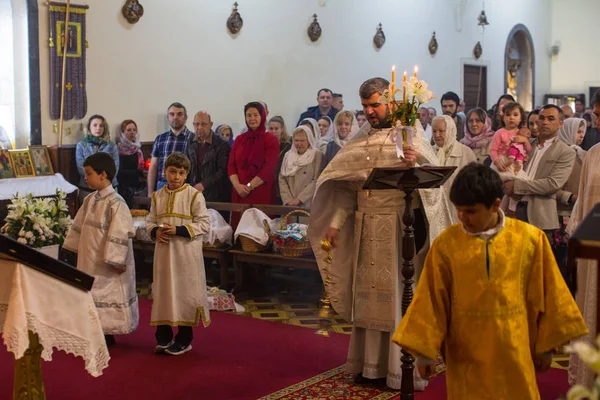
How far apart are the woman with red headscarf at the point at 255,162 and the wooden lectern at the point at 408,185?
435 cm

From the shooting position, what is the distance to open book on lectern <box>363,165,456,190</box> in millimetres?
4312

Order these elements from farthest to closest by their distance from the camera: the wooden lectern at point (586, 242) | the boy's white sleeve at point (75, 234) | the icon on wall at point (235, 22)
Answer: the icon on wall at point (235, 22), the boy's white sleeve at point (75, 234), the wooden lectern at point (586, 242)

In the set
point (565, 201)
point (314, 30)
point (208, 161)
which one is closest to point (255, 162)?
point (208, 161)

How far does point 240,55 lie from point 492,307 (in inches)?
403

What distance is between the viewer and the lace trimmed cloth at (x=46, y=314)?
11.7 feet

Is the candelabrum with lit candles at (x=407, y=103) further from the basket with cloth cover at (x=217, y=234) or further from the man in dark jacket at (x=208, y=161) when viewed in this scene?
the man in dark jacket at (x=208, y=161)

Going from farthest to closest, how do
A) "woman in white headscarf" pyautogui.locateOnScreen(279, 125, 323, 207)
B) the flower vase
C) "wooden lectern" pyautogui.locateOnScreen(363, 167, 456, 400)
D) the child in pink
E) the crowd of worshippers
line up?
"woman in white headscarf" pyautogui.locateOnScreen(279, 125, 323, 207) < the flower vase < the child in pink < the crowd of worshippers < "wooden lectern" pyautogui.locateOnScreen(363, 167, 456, 400)

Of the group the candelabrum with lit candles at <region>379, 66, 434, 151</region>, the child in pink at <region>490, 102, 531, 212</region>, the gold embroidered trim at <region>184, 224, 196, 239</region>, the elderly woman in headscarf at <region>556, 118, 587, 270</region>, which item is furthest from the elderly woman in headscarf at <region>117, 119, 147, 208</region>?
the candelabrum with lit candles at <region>379, 66, 434, 151</region>

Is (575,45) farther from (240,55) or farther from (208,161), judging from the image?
(208,161)

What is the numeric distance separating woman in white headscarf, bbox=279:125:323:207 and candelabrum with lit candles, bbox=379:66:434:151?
410 centimetres

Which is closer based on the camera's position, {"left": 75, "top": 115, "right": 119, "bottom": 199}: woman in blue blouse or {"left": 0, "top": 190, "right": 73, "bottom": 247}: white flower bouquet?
{"left": 0, "top": 190, "right": 73, "bottom": 247}: white flower bouquet

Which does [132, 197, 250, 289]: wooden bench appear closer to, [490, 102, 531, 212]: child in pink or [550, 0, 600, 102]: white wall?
[490, 102, 531, 212]: child in pink

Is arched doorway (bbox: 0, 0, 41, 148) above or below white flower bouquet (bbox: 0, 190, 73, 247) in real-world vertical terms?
above

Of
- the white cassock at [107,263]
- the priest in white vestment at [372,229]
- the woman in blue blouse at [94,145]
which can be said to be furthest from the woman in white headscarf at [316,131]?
the priest in white vestment at [372,229]
